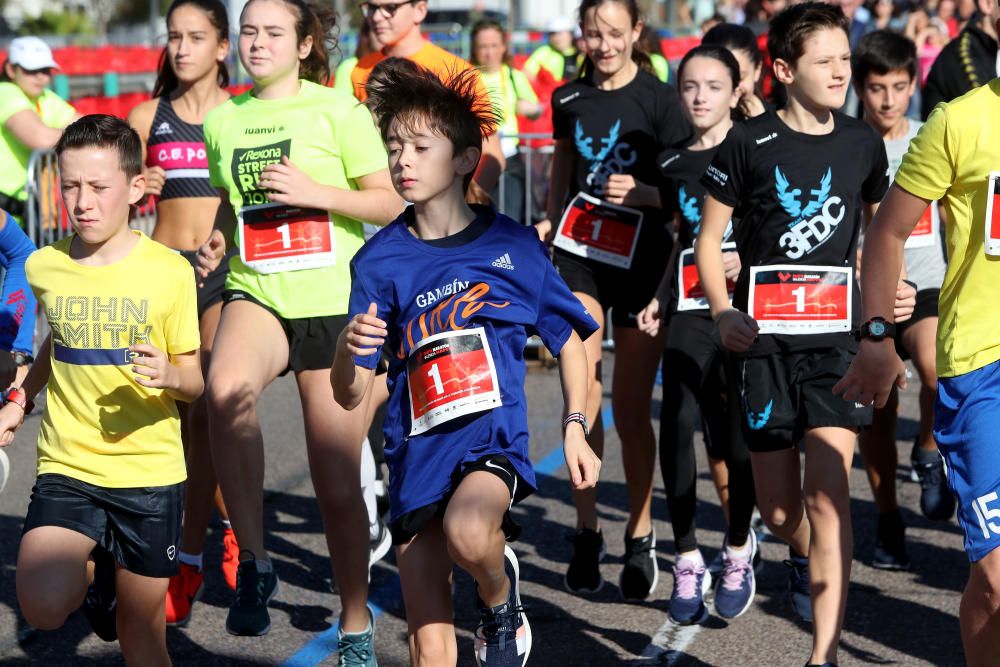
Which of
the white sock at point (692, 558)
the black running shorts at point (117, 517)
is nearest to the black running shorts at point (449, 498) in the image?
the black running shorts at point (117, 517)

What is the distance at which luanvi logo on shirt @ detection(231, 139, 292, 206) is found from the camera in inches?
185

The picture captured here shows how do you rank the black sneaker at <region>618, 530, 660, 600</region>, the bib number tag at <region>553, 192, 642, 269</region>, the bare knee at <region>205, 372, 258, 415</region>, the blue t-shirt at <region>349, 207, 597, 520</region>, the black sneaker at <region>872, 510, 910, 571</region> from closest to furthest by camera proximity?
the blue t-shirt at <region>349, 207, 597, 520</region>
the bare knee at <region>205, 372, 258, 415</region>
the black sneaker at <region>618, 530, 660, 600</region>
the bib number tag at <region>553, 192, 642, 269</region>
the black sneaker at <region>872, 510, 910, 571</region>

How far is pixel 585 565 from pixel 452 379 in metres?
1.87

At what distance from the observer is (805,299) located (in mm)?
4402

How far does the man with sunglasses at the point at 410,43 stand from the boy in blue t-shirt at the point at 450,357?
173 centimetres

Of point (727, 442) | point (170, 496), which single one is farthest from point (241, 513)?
point (727, 442)

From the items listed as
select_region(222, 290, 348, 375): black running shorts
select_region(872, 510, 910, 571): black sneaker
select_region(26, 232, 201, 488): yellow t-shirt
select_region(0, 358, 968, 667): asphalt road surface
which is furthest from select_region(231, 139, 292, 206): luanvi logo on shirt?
select_region(872, 510, 910, 571): black sneaker

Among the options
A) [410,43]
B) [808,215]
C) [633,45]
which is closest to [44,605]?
[808,215]

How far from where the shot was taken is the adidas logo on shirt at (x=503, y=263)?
Result: 3732 mm

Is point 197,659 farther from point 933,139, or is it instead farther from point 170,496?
point 933,139

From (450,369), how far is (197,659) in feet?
5.46

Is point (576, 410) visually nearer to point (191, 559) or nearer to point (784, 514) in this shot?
point (784, 514)

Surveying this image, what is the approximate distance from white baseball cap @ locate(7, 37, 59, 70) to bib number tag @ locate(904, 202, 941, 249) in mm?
5673

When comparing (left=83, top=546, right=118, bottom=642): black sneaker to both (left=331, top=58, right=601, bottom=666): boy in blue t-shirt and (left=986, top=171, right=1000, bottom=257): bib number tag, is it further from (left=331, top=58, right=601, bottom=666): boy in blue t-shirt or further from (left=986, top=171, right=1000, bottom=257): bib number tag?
(left=986, top=171, right=1000, bottom=257): bib number tag
